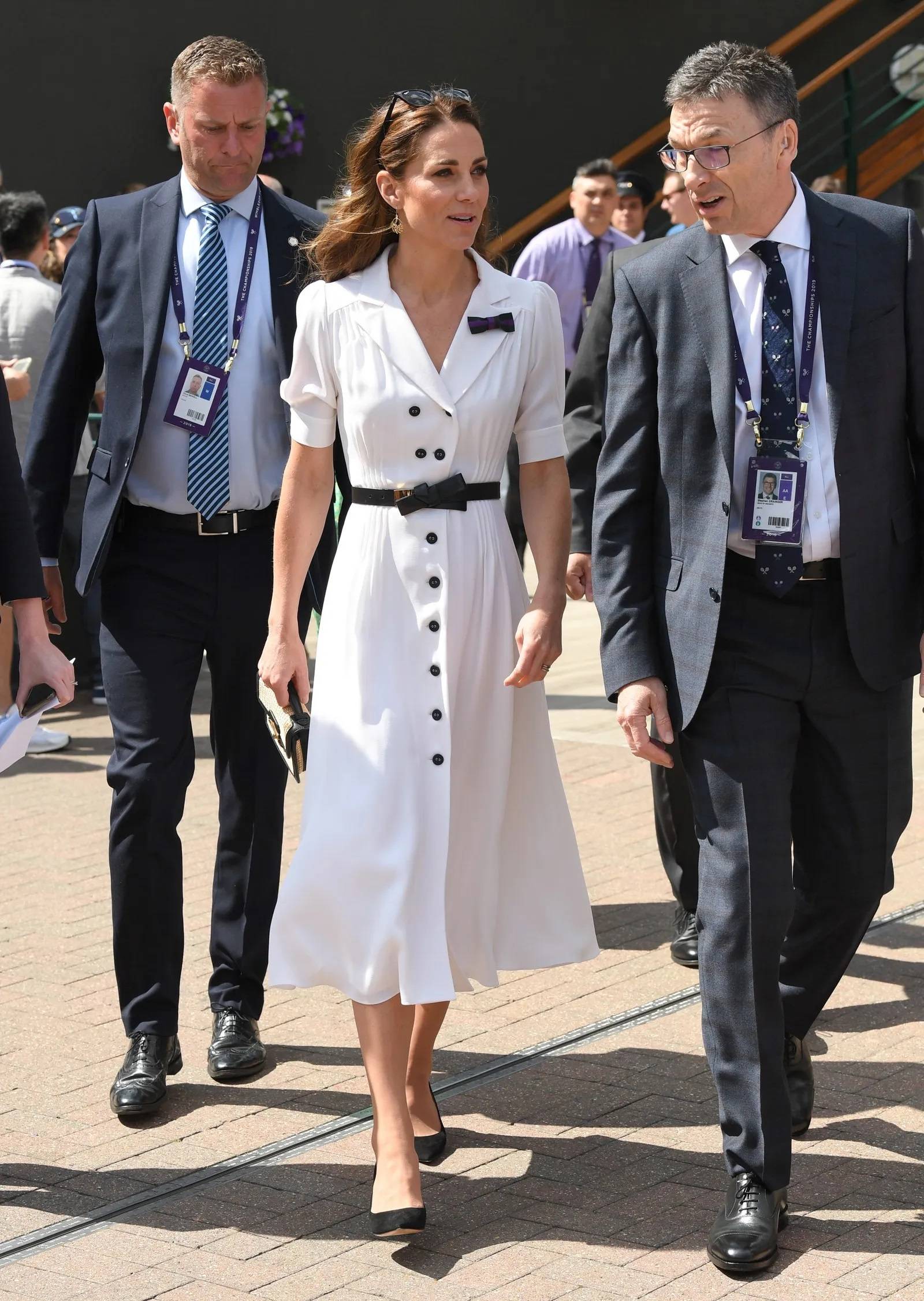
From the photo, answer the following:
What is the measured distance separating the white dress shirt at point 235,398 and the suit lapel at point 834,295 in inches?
59.1

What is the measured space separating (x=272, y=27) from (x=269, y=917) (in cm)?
1201

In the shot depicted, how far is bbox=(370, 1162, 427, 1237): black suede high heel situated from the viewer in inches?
141

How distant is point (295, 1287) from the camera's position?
348 cm

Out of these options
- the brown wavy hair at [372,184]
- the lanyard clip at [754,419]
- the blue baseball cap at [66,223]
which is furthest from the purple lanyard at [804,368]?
the blue baseball cap at [66,223]

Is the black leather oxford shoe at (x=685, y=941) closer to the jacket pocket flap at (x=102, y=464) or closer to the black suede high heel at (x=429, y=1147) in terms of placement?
the black suede high heel at (x=429, y=1147)

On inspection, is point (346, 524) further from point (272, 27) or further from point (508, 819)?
point (272, 27)

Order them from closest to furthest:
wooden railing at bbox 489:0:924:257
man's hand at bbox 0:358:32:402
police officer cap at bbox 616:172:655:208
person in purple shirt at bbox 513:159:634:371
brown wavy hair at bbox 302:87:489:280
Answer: brown wavy hair at bbox 302:87:489:280
man's hand at bbox 0:358:32:402
person in purple shirt at bbox 513:159:634:371
police officer cap at bbox 616:172:655:208
wooden railing at bbox 489:0:924:257

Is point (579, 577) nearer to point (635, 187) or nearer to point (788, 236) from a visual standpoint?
point (788, 236)

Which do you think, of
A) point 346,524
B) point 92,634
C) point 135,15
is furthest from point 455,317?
point 135,15

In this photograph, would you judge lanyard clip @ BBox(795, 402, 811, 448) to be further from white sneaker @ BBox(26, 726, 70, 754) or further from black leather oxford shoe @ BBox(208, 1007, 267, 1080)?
white sneaker @ BBox(26, 726, 70, 754)

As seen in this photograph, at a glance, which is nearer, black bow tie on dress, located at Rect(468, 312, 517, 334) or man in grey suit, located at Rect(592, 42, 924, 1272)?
man in grey suit, located at Rect(592, 42, 924, 1272)

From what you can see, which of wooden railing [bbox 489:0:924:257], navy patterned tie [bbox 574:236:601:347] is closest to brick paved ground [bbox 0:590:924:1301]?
navy patterned tie [bbox 574:236:601:347]

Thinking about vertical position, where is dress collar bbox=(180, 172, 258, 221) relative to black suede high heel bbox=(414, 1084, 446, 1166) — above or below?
above

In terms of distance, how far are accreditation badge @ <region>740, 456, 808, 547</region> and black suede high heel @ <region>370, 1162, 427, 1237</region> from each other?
139cm
